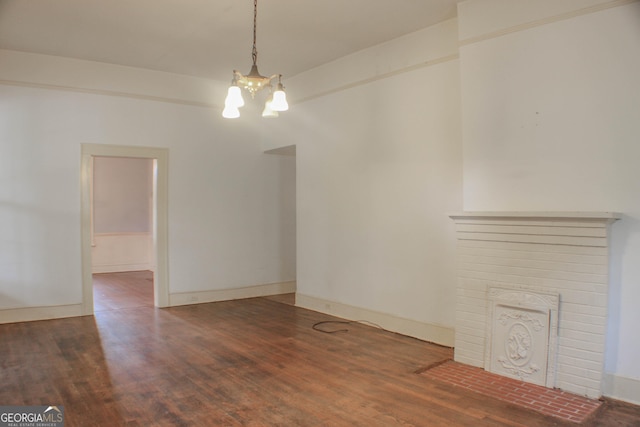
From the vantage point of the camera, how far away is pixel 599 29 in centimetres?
322

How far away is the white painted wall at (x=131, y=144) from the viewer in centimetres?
539

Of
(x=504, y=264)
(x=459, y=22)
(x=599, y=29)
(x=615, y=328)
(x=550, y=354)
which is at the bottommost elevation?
(x=550, y=354)

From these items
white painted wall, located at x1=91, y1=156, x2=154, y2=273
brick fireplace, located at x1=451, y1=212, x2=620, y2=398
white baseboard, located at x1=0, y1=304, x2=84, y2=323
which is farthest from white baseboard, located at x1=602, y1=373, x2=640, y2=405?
white painted wall, located at x1=91, y1=156, x2=154, y2=273

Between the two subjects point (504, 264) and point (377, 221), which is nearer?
point (504, 264)

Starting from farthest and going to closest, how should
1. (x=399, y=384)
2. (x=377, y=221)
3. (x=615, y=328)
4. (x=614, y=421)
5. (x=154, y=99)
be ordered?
(x=154, y=99), (x=377, y=221), (x=399, y=384), (x=615, y=328), (x=614, y=421)

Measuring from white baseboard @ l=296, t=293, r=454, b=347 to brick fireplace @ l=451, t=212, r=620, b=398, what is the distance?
18.2 inches

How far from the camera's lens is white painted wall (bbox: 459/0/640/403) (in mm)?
3111

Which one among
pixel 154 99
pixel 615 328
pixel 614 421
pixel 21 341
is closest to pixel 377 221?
pixel 615 328

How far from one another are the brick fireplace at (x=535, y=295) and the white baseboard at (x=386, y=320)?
0.46m

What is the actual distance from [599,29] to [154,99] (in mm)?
5249

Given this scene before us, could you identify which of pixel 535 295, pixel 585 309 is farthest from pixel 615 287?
pixel 535 295

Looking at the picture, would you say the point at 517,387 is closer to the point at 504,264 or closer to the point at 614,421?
the point at 614,421

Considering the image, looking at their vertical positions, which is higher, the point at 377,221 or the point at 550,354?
the point at 377,221

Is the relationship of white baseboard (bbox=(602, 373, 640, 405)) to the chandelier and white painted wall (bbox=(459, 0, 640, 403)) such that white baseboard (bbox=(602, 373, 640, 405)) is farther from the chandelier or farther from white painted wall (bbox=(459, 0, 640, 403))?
the chandelier
